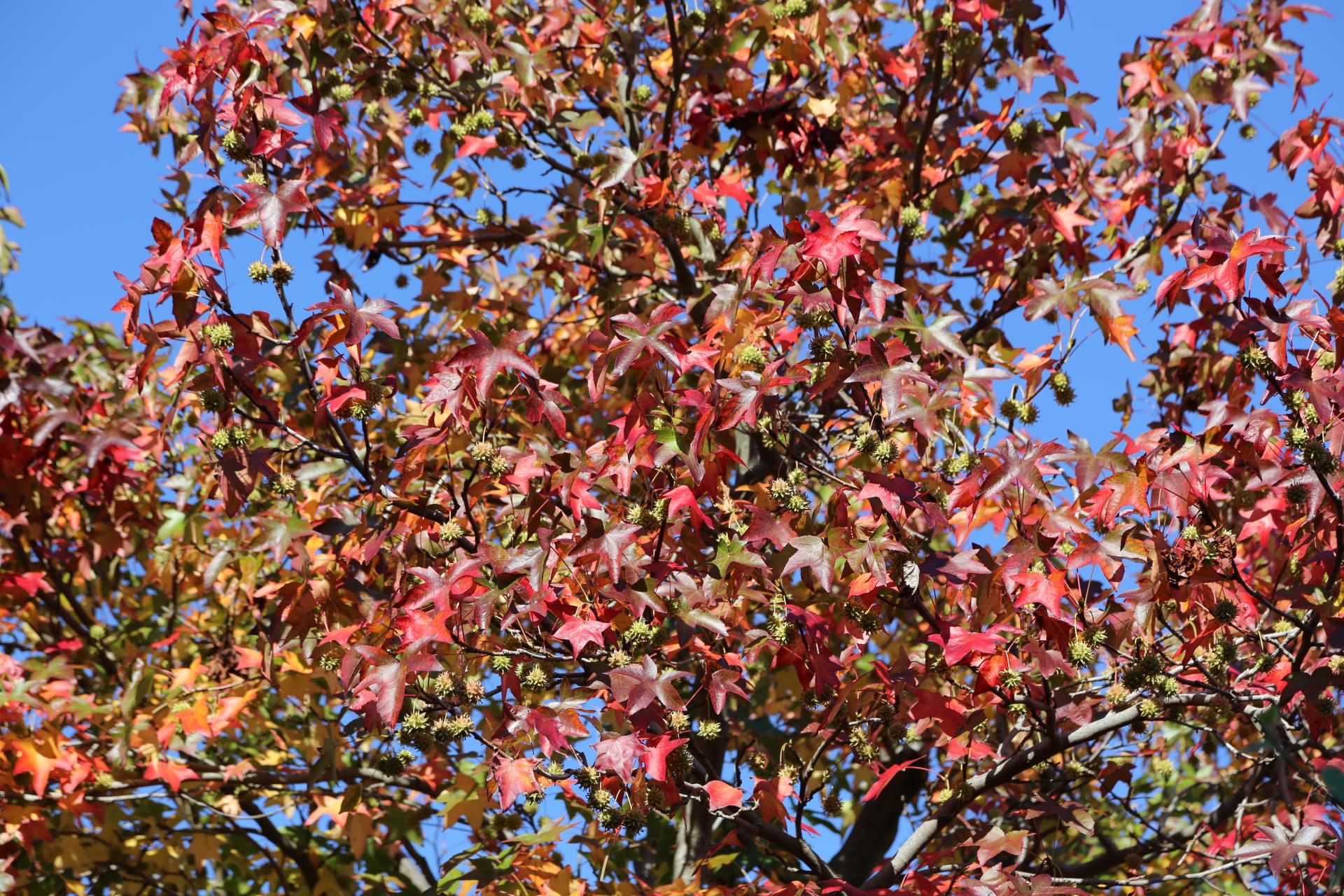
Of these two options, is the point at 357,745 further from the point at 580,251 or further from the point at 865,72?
the point at 865,72

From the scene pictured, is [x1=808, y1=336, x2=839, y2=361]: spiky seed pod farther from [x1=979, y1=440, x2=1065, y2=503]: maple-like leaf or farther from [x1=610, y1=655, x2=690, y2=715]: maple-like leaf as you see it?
[x1=610, y1=655, x2=690, y2=715]: maple-like leaf

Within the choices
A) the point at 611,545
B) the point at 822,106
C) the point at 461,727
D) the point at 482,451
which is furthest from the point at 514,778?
the point at 822,106

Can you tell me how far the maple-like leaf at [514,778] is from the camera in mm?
3693

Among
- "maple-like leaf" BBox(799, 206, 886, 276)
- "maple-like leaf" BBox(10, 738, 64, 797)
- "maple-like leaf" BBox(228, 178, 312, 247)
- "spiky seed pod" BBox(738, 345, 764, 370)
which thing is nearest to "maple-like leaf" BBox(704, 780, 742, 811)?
"spiky seed pod" BBox(738, 345, 764, 370)

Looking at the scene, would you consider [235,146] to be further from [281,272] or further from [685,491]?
[685,491]

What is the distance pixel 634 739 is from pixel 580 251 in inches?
121

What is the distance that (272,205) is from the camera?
12.9ft

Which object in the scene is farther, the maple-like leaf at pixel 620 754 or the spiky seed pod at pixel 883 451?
the spiky seed pod at pixel 883 451

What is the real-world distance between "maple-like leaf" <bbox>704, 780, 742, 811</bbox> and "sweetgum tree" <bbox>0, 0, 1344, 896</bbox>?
0.04 feet

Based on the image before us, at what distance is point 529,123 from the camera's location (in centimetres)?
571

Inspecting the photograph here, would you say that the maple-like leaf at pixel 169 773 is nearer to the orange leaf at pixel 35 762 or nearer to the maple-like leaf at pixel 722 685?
the orange leaf at pixel 35 762

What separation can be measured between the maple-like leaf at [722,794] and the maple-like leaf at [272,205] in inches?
86.0

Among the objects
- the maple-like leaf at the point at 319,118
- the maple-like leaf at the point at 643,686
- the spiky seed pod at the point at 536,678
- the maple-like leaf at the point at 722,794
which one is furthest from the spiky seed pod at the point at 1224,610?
the maple-like leaf at the point at 319,118

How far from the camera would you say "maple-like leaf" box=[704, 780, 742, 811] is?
3740 millimetres
